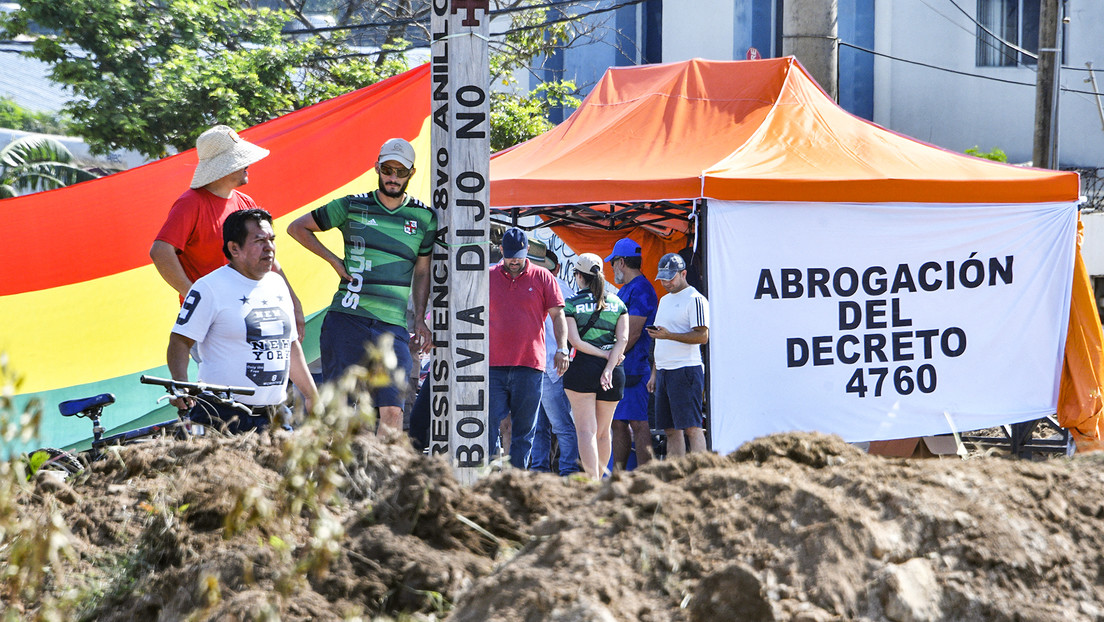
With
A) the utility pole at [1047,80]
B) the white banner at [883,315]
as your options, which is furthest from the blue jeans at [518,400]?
the utility pole at [1047,80]

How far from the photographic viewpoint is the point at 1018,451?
28.7 feet

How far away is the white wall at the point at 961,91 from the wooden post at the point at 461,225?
17208 millimetres

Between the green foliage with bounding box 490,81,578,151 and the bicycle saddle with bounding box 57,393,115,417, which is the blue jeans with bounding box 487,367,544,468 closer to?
the bicycle saddle with bounding box 57,393,115,417

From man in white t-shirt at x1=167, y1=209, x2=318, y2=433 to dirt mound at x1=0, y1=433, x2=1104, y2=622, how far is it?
3.61ft

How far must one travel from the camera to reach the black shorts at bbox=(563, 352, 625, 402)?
6.96m

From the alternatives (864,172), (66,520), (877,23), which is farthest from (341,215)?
(877,23)

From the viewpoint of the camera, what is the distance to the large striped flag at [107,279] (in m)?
6.05

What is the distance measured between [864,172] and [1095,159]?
43.6ft

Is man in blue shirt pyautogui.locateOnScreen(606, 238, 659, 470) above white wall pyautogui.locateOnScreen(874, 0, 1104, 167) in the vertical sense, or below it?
below

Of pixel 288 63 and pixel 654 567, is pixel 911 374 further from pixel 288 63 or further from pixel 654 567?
pixel 288 63

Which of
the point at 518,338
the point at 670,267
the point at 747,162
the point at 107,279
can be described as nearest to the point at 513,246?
the point at 518,338

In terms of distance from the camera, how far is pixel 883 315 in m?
7.50

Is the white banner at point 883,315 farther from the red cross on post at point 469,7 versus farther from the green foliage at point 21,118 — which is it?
the green foliage at point 21,118

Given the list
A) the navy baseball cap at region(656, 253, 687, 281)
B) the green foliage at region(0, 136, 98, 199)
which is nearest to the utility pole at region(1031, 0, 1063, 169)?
the navy baseball cap at region(656, 253, 687, 281)
